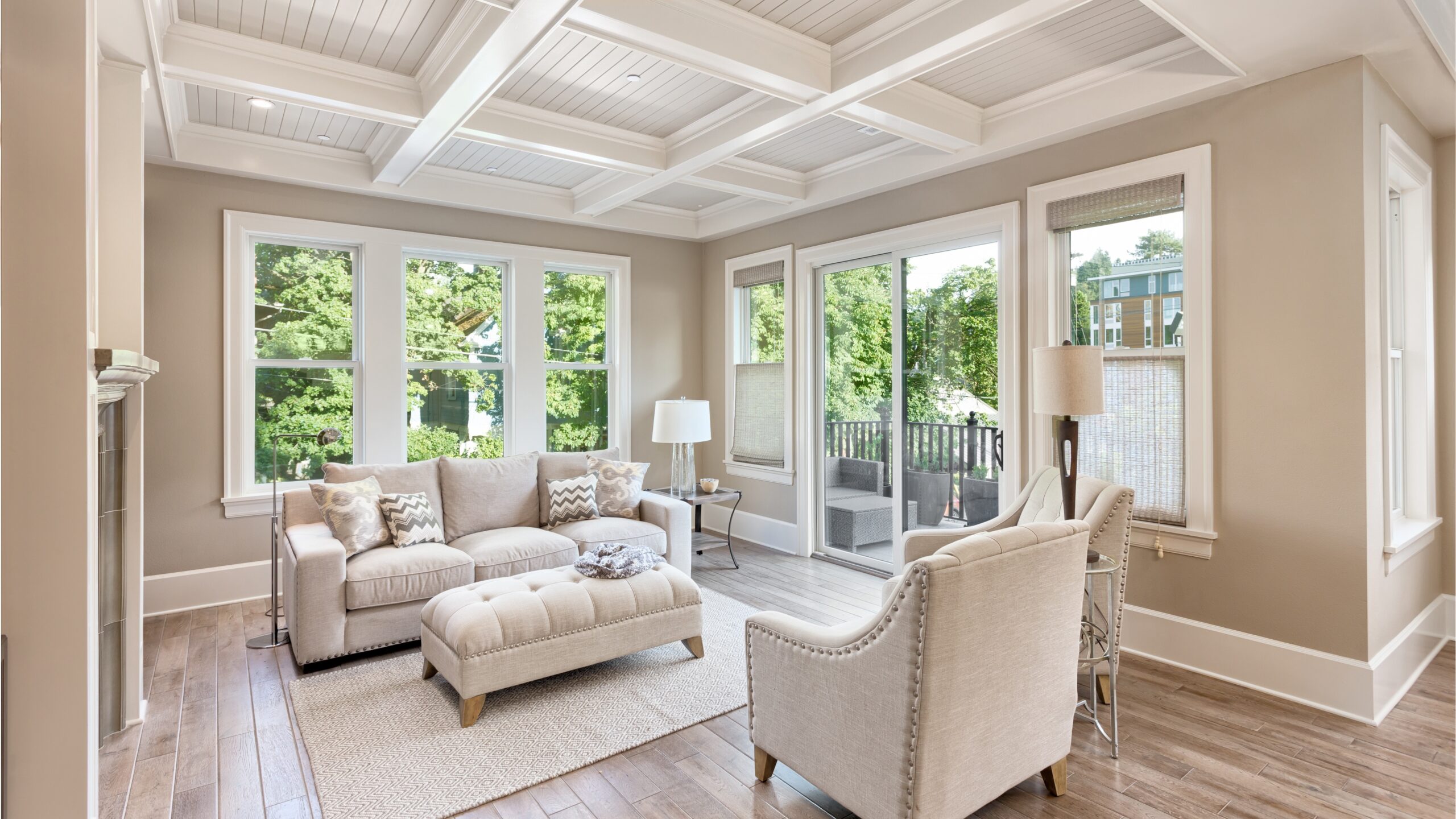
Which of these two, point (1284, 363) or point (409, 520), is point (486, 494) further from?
point (1284, 363)

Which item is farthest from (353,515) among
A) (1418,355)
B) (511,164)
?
(1418,355)

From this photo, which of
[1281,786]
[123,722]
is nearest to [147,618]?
[123,722]

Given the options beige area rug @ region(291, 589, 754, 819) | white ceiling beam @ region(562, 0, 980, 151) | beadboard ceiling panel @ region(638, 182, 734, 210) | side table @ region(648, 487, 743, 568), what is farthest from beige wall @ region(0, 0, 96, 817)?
beadboard ceiling panel @ region(638, 182, 734, 210)

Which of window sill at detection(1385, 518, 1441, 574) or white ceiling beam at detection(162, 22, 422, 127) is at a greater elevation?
white ceiling beam at detection(162, 22, 422, 127)

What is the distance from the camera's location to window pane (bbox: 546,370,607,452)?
5648 millimetres

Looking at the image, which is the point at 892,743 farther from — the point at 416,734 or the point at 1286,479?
the point at 1286,479

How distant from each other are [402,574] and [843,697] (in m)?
2.33

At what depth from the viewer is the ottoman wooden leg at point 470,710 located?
2699mm

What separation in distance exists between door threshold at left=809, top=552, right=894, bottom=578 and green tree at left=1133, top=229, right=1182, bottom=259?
2.49 meters

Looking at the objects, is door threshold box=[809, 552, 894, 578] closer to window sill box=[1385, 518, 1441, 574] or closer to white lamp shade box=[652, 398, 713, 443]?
white lamp shade box=[652, 398, 713, 443]

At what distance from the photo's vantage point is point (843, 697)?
1.96m

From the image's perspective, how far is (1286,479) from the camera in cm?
298

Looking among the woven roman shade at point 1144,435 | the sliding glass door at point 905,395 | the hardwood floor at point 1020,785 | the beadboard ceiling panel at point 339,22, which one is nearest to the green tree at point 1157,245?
the woven roman shade at point 1144,435

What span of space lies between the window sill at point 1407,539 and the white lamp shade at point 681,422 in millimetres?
3587
